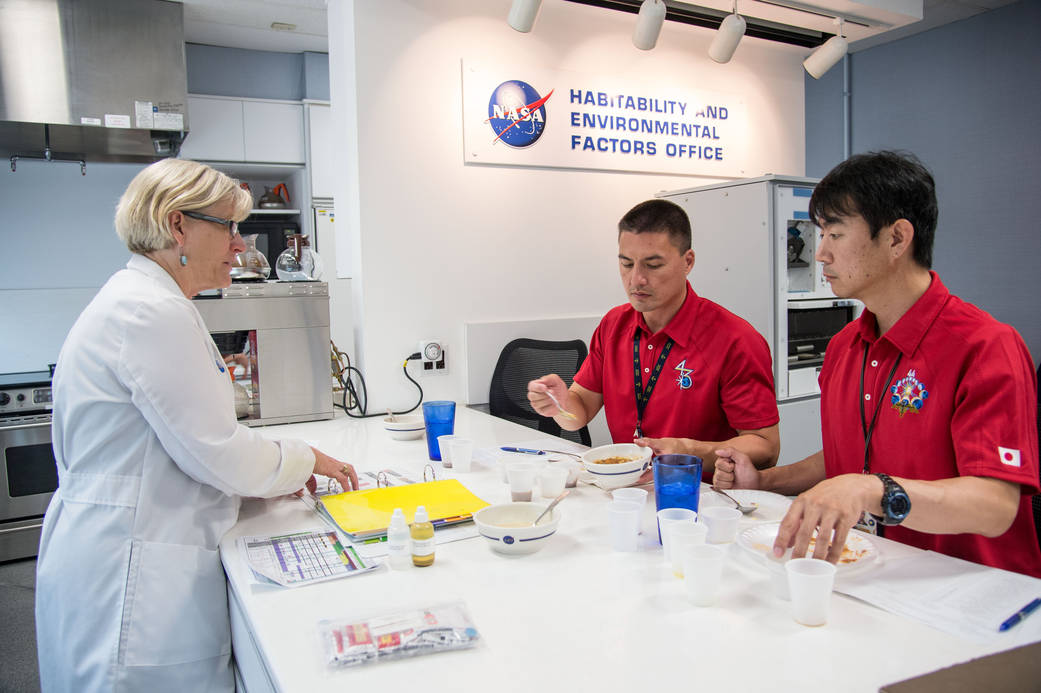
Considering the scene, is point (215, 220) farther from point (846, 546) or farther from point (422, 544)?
point (846, 546)

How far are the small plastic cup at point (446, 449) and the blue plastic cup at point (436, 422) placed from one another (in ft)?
0.24

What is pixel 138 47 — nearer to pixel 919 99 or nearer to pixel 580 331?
pixel 580 331

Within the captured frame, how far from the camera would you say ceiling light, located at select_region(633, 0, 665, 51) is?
9.66ft

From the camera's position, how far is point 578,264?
11.0 feet

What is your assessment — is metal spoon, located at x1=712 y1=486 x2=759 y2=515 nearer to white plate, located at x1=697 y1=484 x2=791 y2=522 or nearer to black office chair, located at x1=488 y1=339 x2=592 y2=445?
white plate, located at x1=697 y1=484 x2=791 y2=522

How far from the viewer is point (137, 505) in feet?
4.26

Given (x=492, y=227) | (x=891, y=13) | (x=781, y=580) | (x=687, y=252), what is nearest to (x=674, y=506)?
(x=781, y=580)

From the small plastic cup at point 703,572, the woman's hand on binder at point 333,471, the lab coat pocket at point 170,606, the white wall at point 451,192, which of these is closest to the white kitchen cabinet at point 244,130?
the white wall at point 451,192

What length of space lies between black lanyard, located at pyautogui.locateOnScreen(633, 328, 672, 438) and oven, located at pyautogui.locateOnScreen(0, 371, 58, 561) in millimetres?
2872

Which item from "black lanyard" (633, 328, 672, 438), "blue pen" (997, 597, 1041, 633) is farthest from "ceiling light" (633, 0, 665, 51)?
"blue pen" (997, 597, 1041, 633)

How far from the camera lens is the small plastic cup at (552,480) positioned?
149 cm

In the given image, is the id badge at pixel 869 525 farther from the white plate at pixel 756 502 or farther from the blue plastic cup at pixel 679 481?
the blue plastic cup at pixel 679 481

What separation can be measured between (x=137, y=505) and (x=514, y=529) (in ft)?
2.37

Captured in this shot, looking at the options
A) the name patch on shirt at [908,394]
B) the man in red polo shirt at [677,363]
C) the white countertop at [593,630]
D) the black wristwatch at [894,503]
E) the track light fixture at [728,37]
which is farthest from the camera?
the track light fixture at [728,37]
